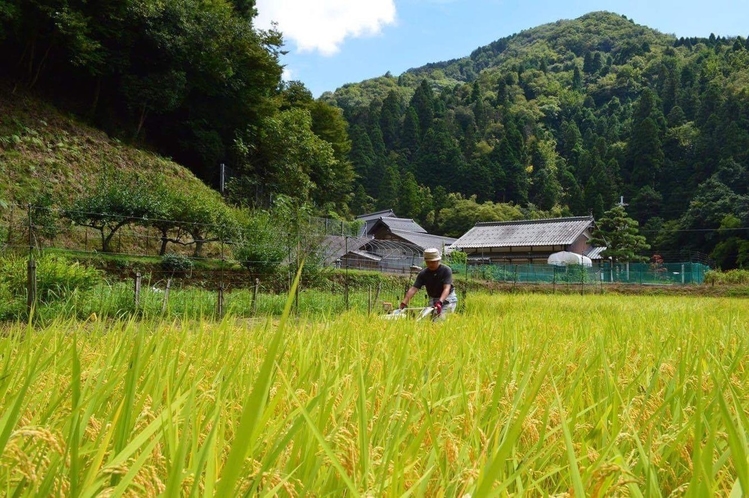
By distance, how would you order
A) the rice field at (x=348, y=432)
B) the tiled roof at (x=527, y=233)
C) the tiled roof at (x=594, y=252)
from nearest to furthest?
1. the rice field at (x=348, y=432)
2. the tiled roof at (x=527, y=233)
3. the tiled roof at (x=594, y=252)

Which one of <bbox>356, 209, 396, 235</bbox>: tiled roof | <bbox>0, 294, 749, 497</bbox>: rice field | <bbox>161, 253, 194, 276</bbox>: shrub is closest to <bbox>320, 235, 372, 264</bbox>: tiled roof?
<bbox>161, 253, 194, 276</bbox>: shrub

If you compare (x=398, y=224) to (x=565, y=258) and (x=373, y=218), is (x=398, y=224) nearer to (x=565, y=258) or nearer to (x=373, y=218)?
(x=373, y=218)

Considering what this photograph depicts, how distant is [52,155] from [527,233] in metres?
27.9

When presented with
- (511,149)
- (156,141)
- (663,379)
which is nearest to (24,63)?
(156,141)

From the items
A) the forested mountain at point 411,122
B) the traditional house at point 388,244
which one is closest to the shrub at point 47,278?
the forested mountain at point 411,122

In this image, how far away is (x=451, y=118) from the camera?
2547 inches

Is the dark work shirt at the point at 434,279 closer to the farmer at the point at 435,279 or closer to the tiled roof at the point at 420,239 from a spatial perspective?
the farmer at the point at 435,279

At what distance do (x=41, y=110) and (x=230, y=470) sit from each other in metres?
19.6

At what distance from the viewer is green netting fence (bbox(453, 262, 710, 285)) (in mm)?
21375

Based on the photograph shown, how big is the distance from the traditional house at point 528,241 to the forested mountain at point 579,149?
6.15 metres

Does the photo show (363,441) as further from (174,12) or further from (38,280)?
(174,12)

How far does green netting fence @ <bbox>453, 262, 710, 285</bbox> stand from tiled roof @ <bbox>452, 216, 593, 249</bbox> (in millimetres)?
9171

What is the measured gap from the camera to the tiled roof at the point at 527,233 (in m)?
32.8

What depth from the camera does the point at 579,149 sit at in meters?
57.2
